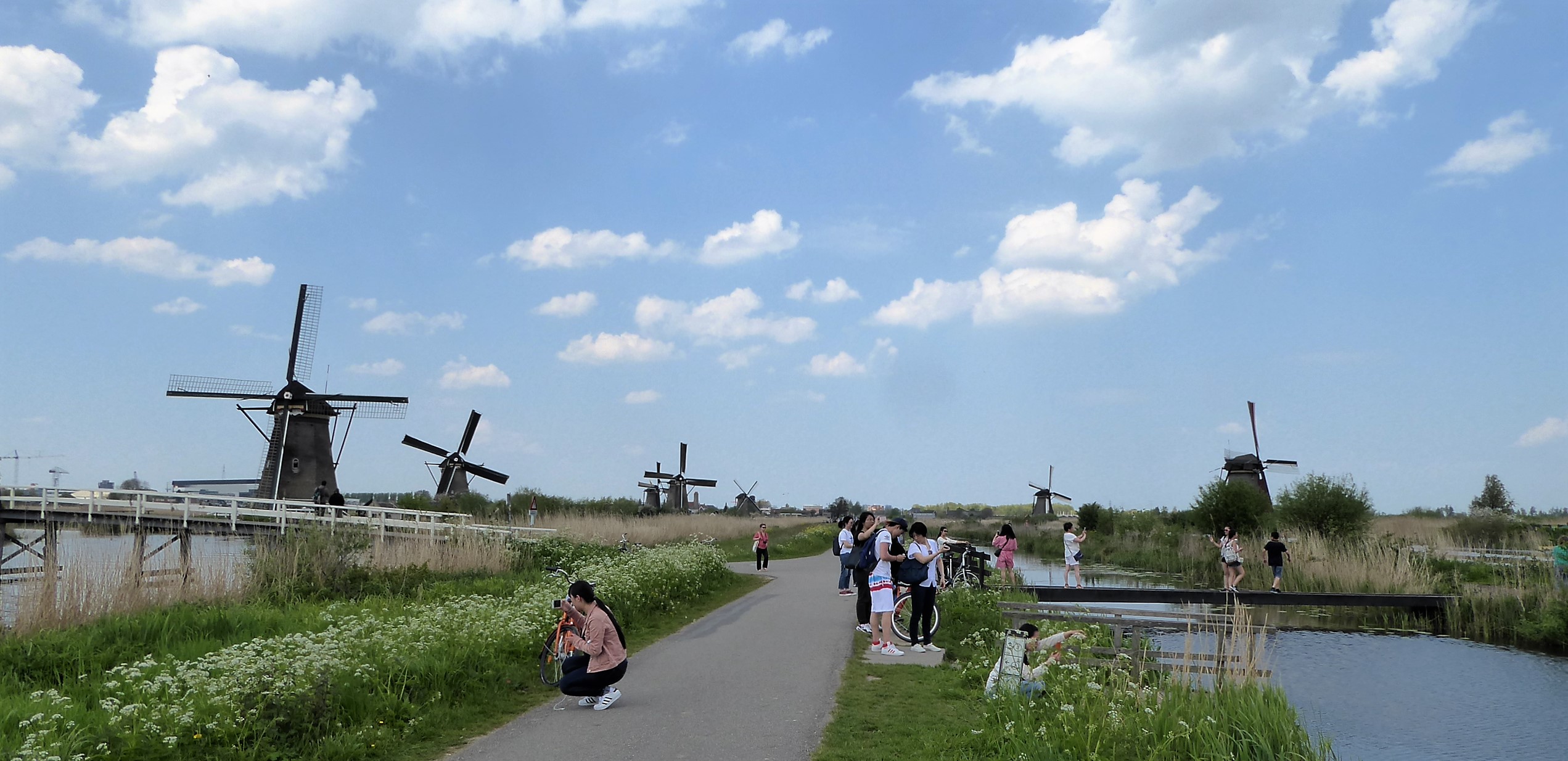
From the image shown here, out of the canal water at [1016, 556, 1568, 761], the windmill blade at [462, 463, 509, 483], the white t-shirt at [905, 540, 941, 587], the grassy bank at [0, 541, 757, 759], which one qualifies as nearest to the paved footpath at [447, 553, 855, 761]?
the grassy bank at [0, 541, 757, 759]

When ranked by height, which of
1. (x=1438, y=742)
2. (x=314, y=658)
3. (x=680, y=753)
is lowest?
(x=1438, y=742)

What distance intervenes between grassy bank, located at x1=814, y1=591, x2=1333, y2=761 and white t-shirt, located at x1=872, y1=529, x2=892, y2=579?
98.1 inches

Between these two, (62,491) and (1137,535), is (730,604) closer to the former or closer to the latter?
(62,491)

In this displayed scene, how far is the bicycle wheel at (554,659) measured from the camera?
1022cm

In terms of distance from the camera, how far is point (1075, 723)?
798 centimetres

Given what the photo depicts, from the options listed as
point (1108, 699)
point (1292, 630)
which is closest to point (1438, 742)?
point (1108, 699)

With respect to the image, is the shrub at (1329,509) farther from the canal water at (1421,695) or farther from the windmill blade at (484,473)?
the windmill blade at (484,473)

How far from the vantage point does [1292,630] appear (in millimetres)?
23141

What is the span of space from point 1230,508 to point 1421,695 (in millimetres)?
27877

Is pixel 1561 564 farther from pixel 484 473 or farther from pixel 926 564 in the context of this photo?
pixel 484 473

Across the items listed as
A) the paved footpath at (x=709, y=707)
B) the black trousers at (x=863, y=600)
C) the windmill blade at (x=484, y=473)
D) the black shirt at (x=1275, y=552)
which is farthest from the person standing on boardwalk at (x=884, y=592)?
the windmill blade at (x=484, y=473)

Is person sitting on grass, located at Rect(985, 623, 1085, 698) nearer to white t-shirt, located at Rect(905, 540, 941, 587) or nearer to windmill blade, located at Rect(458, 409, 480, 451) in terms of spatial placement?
white t-shirt, located at Rect(905, 540, 941, 587)

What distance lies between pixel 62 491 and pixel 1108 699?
39.2 m

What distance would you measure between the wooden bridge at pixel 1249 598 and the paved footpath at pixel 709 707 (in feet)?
32.8
